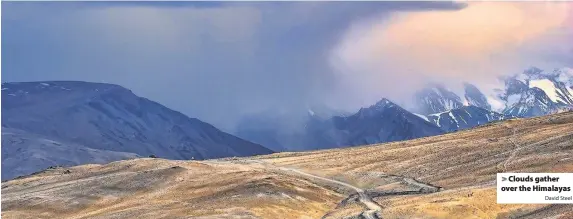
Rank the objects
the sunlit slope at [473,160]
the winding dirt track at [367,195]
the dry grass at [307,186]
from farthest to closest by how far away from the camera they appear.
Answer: the sunlit slope at [473,160]
the dry grass at [307,186]
the winding dirt track at [367,195]

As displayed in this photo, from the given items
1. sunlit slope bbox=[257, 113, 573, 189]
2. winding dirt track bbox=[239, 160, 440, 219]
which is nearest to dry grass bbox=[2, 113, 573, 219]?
sunlit slope bbox=[257, 113, 573, 189]

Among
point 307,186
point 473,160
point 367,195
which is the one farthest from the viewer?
point 473,160

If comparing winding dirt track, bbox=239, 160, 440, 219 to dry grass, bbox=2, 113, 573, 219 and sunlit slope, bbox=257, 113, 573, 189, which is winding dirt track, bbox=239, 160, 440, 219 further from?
sunlit slope, bbox=257, 113, 573, 189

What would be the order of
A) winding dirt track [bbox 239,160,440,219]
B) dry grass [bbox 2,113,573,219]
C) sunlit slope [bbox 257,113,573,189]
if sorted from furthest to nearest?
sunlit slope [bbox 257,113,573,189] < dry grass [bbox 2,113,573,219] < winding dirt track [bbox 239,160,440,219]

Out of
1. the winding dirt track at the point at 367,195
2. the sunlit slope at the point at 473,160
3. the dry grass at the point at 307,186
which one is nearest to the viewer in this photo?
the winding dirt track at the point at 367,195

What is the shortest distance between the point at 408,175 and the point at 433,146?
3482 centimetres

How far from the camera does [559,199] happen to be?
341ft

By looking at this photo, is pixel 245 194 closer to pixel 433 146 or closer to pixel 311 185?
pixel 311 185

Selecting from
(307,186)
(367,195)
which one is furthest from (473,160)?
(307,186)

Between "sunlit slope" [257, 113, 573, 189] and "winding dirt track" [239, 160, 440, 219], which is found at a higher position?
"sunlit slope" [257, 113, 573, 189]

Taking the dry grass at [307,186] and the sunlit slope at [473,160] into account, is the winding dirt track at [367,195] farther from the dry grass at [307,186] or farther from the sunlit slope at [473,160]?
the sunlit slope at [473,160]

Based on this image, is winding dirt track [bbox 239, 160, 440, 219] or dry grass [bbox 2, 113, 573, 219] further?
dry grass [bbox 2, 113, 573, 219]

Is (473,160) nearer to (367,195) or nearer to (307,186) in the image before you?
(367,195)

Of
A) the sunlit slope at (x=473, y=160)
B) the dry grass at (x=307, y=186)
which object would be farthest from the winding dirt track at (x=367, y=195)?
the sunlit slope at (x=473, y=160)
